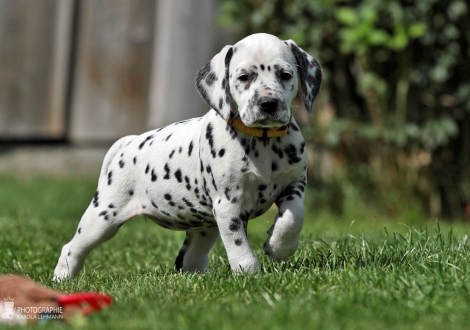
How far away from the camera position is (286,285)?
3.62 metres

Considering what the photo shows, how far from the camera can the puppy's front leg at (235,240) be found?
4.03 m

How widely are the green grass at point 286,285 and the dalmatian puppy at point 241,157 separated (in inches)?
11.7

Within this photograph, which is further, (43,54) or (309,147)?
(43,54)

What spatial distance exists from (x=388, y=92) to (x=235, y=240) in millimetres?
4467

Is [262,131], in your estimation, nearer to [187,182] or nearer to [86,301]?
[187,182]

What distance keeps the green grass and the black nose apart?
836 mm

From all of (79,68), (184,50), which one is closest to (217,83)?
(184,50)

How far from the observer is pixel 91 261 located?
5.44 meters

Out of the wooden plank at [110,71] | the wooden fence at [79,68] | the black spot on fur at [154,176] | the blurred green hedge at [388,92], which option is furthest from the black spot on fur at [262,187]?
the wooden plank at [110,71]

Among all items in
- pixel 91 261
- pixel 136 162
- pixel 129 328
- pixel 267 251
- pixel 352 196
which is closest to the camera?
pixel 129 328

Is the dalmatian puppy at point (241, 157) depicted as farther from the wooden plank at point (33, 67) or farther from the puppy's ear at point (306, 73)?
the wooden plank at point (33, 67)

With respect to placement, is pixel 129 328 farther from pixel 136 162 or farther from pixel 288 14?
pixel 288 14

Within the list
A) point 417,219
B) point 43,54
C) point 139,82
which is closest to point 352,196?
point 417,219

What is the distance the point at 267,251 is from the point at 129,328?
1.35m
